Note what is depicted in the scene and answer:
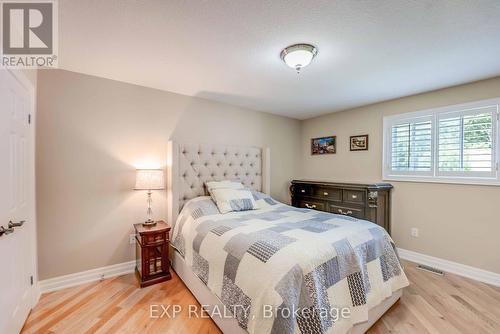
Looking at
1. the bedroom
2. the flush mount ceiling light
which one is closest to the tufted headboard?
the bedroom

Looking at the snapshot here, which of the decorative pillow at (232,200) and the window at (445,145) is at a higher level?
the window at (445,145)

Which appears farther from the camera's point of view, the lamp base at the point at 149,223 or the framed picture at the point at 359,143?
the framed picture at the point at 359,143

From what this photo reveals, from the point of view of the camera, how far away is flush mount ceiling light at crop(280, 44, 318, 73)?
1767 millimetres

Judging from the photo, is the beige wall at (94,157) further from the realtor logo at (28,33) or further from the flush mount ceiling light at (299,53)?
the flush mount ceiling light at (299,53)

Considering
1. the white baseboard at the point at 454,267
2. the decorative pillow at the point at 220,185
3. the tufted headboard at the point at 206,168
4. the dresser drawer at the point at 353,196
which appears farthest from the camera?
the dresser drawer at the point at 353,196

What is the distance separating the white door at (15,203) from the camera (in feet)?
4.56

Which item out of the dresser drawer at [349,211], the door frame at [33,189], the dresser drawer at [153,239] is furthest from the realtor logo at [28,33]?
the dresser drawer at [349,211]

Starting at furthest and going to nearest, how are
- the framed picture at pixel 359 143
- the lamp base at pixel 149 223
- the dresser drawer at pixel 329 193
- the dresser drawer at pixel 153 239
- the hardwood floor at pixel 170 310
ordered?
the framed picture at pixel 359 143, the dresser drawer at pixel 329 193, the lamp base at pixel 149 223, the dresser drawer at pixel 153 239, the hardwood floor at pixel 170 310

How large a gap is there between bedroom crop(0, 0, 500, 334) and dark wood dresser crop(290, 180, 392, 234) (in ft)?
0.09

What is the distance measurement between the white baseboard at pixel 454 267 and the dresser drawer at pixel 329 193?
3.62 feet

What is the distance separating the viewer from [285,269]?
4.15 ft

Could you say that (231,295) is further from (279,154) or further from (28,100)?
(279,154)

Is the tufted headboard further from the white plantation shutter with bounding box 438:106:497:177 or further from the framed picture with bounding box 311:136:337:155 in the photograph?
the white plantation shutter with bounding box 438:106:497:177

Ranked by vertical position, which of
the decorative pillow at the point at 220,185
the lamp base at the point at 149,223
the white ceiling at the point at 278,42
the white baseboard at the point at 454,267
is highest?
the white ceiling at the point at 278,42
